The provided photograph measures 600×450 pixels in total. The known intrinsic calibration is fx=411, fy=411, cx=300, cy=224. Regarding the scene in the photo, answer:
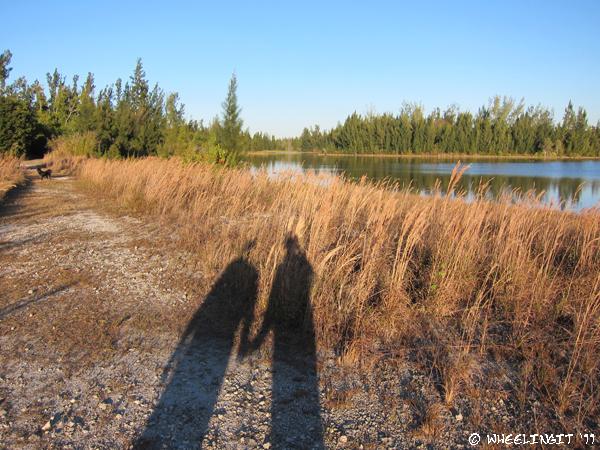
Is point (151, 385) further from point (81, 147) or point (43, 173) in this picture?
point (81, 147)

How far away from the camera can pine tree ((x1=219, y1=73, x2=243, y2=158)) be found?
63.5 feet

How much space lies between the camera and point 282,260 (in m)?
4.61

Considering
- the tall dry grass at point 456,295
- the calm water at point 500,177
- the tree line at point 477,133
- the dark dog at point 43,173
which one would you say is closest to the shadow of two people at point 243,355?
the tall dry grass at point 456,295

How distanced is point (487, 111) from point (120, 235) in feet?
338

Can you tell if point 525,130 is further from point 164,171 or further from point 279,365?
point 279,365

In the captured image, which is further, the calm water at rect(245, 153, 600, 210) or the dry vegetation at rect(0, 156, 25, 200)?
the dry vegetation at rect(0, 156, 25, 200)

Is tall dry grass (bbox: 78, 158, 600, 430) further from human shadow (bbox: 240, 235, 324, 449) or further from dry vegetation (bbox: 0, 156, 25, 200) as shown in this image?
dry vegetation (bbox: 0, 156, 25, 200)

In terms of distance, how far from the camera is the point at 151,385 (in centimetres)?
316

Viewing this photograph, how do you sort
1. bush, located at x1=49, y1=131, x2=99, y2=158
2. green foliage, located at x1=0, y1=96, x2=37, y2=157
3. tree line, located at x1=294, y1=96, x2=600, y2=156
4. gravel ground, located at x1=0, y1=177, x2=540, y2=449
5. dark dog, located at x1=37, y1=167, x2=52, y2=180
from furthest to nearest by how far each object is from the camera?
tree line, located at x1=294, y1=96, x2=600, y2=156 → green foliage, located at x1=0, y1=96, x2=37, y2=157 → bush, located at x1=49, y1=131, x2=99, y2=158 → dark dog, located at x1=37, y1=167, x2=52, y2=180 → gravel ground, located at x1=0, y1=177, x2=540, y2=449

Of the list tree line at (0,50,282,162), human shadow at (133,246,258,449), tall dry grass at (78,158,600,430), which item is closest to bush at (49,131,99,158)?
tree line at (0,50,282,162)

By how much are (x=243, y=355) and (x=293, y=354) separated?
0.45m

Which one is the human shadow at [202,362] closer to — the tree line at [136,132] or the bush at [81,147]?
the tree line at [136,132]

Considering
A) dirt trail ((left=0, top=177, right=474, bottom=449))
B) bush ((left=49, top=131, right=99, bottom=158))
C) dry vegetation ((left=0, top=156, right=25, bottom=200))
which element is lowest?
dirt trail ((left=0, top=177, right=474, bottom=449))

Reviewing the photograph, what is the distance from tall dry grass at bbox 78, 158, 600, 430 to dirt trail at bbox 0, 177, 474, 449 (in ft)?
1.59
